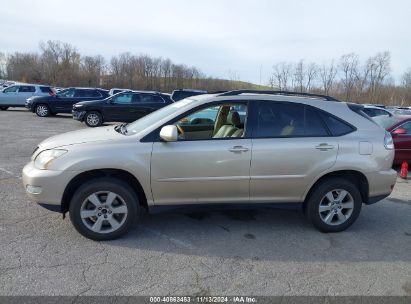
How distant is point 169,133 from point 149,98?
12.7 m

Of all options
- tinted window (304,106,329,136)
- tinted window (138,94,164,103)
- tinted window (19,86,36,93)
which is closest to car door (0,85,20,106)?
tinted window (19,86,36,93)

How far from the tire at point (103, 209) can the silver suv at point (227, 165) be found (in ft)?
0.04

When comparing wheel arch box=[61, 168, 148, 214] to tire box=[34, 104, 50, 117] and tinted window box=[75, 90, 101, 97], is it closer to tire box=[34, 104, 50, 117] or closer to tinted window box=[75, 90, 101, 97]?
tinted window box=[75, 90, 101, 97]

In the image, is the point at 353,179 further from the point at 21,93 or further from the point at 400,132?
the point at 21,93

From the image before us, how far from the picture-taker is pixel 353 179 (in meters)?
4.27

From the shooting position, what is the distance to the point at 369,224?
15.0 feet

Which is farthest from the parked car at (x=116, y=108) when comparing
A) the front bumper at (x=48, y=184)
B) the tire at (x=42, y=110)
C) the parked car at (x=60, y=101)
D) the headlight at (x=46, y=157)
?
the front bumper at (x=48, y=184)

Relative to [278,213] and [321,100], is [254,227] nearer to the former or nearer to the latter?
[278,213]

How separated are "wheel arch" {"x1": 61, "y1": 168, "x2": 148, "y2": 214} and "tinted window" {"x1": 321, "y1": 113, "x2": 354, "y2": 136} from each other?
2465mm

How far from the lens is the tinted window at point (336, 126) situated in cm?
408

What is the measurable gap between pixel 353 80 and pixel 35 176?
2774 inches

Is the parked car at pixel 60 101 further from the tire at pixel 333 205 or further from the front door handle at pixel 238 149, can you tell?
the tire at pixel 333 205

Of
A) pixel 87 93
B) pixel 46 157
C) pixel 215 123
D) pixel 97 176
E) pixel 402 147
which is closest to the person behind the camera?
pixel 46 157

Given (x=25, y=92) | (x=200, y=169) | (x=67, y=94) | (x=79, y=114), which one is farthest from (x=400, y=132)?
(x=25, y=92)
